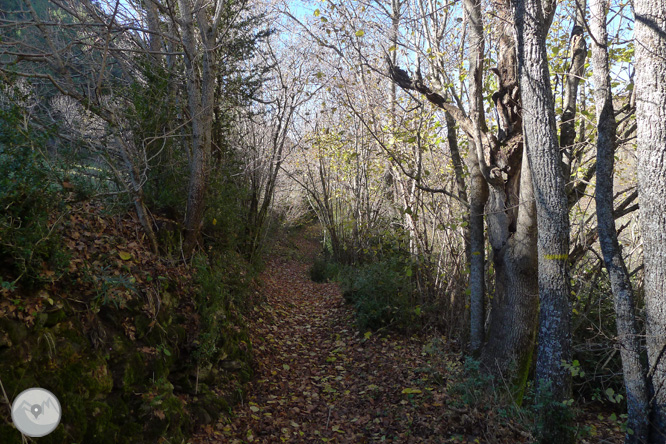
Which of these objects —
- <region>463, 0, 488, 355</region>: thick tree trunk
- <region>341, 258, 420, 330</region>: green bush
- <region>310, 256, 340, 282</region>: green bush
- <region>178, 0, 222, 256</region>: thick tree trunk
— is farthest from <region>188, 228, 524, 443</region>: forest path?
<region>310, 256, 340, 282</region>: green bush

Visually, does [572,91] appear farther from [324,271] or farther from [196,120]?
[324,271]

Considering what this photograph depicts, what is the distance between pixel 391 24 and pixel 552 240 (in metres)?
4.62

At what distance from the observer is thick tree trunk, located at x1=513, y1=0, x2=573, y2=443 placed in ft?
12.6

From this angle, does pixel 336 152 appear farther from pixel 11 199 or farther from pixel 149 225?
pixel 11 199

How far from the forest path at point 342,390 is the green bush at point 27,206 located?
7.02ft

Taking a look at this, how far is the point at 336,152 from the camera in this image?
11.7 metres

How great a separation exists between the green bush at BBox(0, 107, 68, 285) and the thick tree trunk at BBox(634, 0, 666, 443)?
475 cm

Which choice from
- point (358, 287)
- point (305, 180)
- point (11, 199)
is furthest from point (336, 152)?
point (11, 199)

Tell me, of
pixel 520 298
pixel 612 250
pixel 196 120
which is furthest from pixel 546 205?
pixel 196 120

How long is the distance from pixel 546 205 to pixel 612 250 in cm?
67

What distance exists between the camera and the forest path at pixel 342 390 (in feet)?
14.1

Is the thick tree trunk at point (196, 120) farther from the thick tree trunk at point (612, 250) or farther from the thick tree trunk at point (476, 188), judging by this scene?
the thick tree trunk at point (612, 250)

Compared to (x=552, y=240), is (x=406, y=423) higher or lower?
lower

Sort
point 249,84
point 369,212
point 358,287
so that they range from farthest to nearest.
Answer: point 369,212
point 249,84
point 358,287
